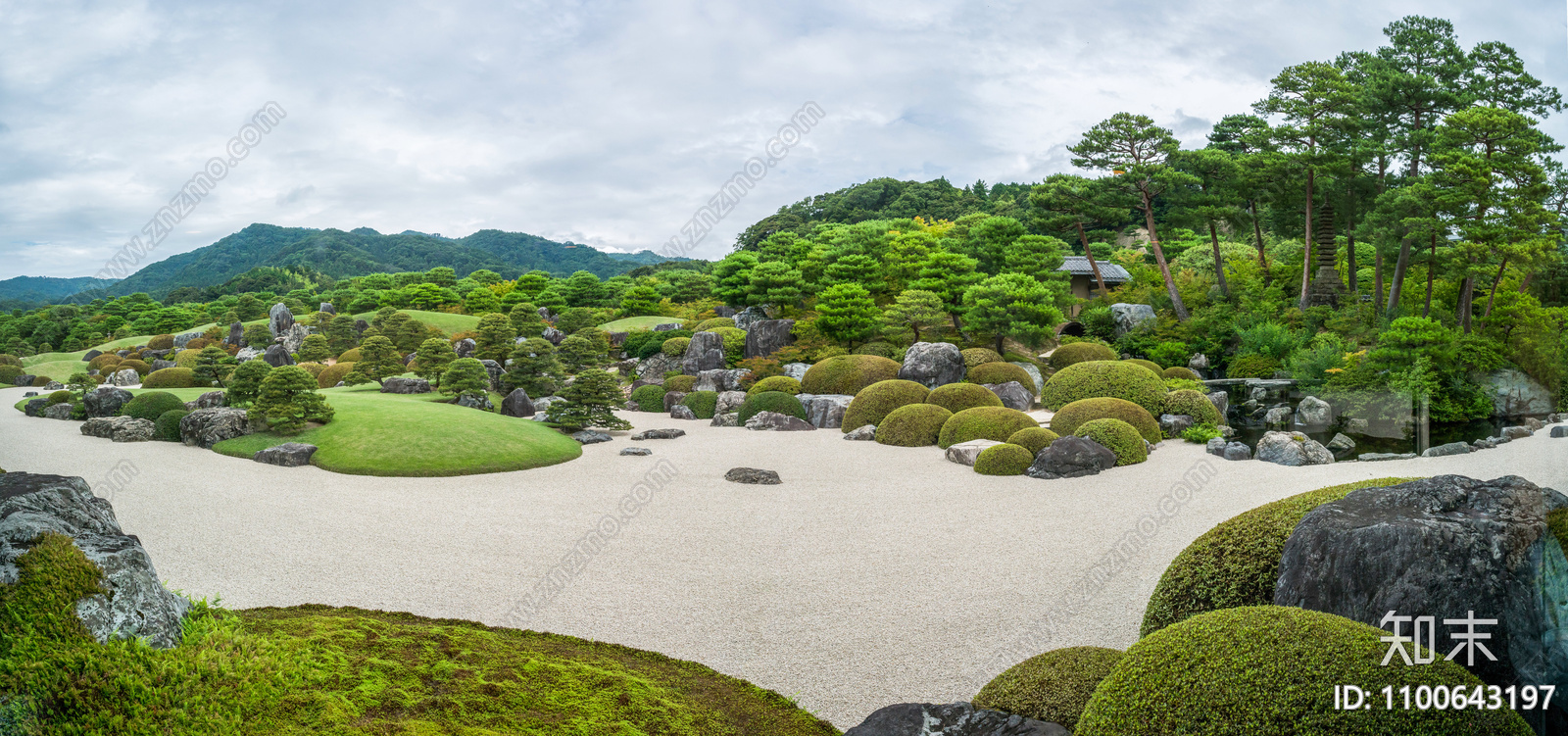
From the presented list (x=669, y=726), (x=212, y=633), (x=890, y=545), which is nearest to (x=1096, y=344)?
(x=890, y=545)

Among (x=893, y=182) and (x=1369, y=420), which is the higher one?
(x=893, y=182)

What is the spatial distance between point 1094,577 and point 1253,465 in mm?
5960

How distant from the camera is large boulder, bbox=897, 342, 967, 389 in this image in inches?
740

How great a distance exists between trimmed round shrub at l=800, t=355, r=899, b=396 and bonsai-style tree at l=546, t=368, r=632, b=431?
553cm

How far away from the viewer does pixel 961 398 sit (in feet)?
50.5

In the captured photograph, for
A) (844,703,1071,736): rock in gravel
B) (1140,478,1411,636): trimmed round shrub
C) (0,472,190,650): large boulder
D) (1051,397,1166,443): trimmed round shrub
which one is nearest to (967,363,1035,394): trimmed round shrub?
(1051,397,1166,443): trimmed round shrub

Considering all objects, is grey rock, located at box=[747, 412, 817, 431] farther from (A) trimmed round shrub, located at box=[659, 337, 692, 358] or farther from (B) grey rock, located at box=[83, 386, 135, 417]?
(B) grey rock, located at box=[83, 386, 135, 417]

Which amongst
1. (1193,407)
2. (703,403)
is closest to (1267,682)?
(1193,407)

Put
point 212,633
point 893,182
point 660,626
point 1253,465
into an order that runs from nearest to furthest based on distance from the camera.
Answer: point 212,633 → point 660,626 → point 1253,465 → point 893,182

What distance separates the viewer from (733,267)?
2870 cm

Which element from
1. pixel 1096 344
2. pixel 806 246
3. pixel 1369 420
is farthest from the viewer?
pixel 806 246

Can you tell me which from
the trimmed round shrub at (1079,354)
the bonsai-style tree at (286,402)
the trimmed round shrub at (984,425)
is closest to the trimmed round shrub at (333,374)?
the bonsai-style tree at (286,402)

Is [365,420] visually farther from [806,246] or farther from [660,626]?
[806,246]

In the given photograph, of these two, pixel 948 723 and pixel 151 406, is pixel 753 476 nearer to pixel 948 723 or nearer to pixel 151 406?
pixel 948 723
